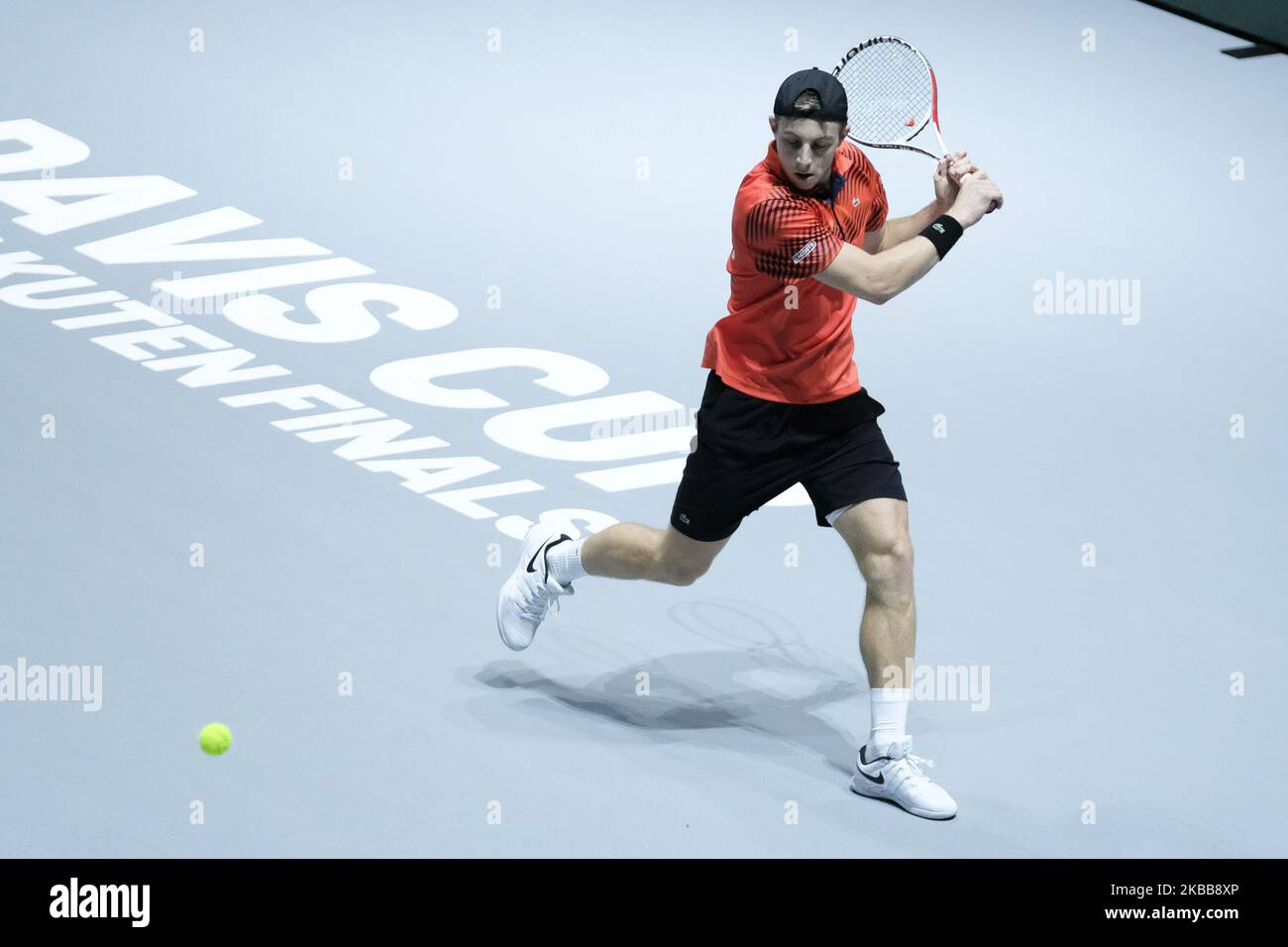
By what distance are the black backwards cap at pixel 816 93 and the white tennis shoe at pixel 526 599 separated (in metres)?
1.63

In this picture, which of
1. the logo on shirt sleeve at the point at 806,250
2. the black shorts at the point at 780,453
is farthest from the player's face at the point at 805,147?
the black shorts at the point at 780,453

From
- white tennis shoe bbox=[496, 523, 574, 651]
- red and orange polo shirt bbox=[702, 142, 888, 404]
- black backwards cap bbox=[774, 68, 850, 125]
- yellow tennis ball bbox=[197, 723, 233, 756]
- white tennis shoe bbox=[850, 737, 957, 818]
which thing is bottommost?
white tennis shoe bbox=[850, 737, 957, 818]

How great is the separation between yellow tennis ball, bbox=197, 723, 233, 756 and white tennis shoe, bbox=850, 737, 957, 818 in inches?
67.3

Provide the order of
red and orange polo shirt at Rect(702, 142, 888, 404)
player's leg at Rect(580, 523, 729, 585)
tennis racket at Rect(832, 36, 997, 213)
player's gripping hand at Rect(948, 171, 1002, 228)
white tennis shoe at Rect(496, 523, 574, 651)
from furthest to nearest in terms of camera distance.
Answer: white tennis shoe at Rect(496, 523, 574, 651) < tennis racket at Rect(832, 36, 997, 213) < player's leg at Rect(580, 523, 729, 585) < player's gripping hand at Rect(948, 171, 1002, 228) < red and orange polo shirt at Rect(702, 142, 888, 404)

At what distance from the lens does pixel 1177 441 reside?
8.05m

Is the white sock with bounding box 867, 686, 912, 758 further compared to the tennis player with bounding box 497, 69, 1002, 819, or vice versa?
the white sock with bounding box 867, 686, 912, 758

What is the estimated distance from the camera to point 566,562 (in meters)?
6.24

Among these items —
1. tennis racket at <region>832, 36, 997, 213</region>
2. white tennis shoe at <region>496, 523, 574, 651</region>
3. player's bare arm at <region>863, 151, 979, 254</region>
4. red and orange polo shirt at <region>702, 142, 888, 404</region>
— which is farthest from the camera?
white tennis shoe at <region>496, 523, 574, 651</region>

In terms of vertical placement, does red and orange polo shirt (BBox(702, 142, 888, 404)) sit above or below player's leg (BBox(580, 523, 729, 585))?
above

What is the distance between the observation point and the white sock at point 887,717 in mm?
5547

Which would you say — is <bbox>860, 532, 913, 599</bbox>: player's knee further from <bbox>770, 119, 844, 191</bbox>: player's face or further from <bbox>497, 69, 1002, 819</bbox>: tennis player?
<bbox>770, 119, 844, 191</bbox>: player's face

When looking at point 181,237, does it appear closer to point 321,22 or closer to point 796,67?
point 321,22

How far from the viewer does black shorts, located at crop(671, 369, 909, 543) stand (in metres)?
5.66

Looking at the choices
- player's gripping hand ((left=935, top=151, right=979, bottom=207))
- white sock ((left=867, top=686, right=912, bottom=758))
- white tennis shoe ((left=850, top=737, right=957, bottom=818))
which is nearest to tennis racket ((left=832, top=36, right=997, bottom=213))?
player's gripping hand ((left=935, top=151, right=979, bottom=207))
